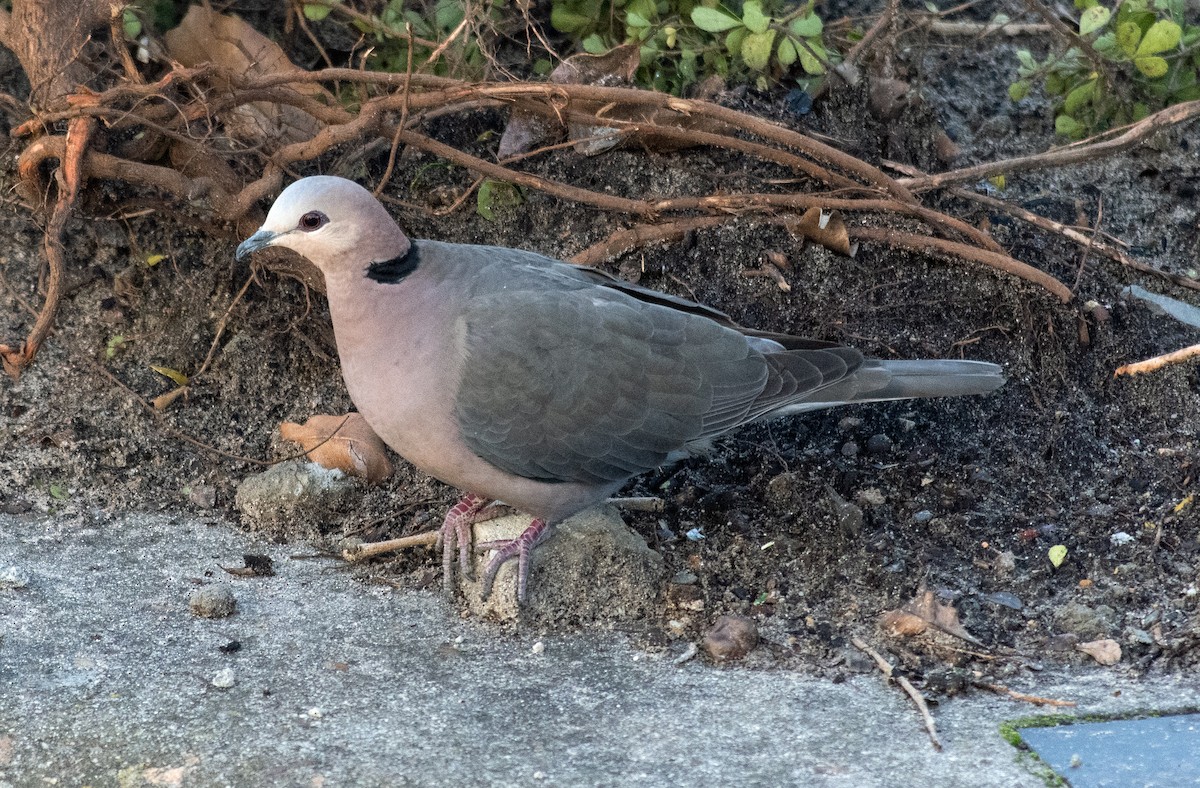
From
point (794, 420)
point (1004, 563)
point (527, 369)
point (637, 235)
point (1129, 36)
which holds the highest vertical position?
point (1129, 36)

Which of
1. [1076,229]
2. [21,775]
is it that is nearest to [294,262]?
[21,775]

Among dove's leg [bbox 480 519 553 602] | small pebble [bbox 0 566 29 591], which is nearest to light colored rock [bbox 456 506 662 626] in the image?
dove's leg [bbox 480 519 553 602]

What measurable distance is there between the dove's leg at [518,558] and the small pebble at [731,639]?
17.1 inches

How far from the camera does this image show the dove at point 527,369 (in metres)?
2.62

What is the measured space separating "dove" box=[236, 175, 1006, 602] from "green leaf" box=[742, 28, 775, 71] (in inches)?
33.0

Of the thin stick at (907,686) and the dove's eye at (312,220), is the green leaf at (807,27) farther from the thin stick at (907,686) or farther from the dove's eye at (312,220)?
the thin stick at (907,686)

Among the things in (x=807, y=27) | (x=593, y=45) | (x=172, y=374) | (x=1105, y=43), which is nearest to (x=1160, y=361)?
(x=1105, y=43)

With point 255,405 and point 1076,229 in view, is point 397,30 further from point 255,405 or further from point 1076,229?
point 1076,229

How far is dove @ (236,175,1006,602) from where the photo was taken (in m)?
2.62

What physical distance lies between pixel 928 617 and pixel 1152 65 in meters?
1.94

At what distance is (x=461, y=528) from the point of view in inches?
114

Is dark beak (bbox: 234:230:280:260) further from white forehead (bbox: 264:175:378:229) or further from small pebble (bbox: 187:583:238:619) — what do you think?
small pebble (bbox: 187:583:238:619)

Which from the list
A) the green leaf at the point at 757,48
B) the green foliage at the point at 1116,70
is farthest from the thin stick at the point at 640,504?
the green foliage at the point at 1116,70

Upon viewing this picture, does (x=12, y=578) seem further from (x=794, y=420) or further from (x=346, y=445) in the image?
(x=794, y=420)
